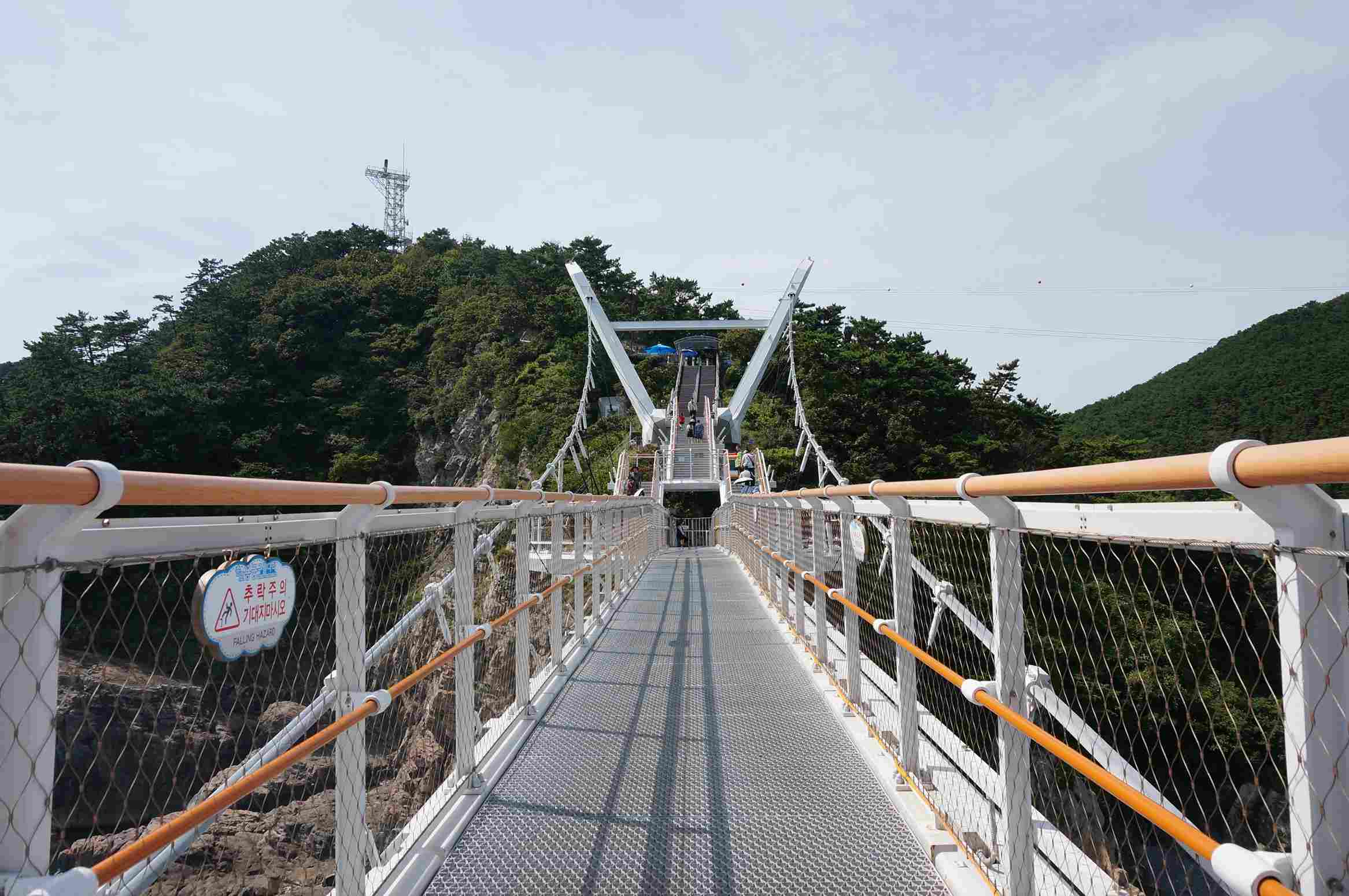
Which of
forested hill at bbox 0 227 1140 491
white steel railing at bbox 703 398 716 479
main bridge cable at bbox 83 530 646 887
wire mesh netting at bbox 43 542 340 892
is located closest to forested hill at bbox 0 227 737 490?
forested hill at bbox 0 227 1140 491

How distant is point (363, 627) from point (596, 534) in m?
4.26

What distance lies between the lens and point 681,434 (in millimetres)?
36062

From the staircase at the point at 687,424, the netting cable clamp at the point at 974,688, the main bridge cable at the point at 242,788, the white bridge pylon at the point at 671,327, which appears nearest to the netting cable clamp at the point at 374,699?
the main bridge cable at the point at 242,788

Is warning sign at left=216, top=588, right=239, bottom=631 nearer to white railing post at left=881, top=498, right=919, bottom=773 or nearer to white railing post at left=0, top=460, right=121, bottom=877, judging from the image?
white railing post at left=0, top=460, right=121, bottom=877

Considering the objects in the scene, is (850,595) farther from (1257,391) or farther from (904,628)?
(1257,391)

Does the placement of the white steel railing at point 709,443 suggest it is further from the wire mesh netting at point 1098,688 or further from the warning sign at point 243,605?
the warning sign at point 243,605

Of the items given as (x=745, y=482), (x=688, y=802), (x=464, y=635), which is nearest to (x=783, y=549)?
(x=688, y=802)

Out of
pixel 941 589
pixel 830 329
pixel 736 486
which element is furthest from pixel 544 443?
pixel 941 589

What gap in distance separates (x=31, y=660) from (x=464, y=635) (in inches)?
71.6

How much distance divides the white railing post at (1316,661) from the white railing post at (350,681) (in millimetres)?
1967

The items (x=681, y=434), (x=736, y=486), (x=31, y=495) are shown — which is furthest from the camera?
(x=681, y=434)

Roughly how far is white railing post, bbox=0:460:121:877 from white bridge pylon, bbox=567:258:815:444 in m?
35.3

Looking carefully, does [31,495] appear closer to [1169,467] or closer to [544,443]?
[1169,467]

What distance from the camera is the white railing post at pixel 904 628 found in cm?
290
